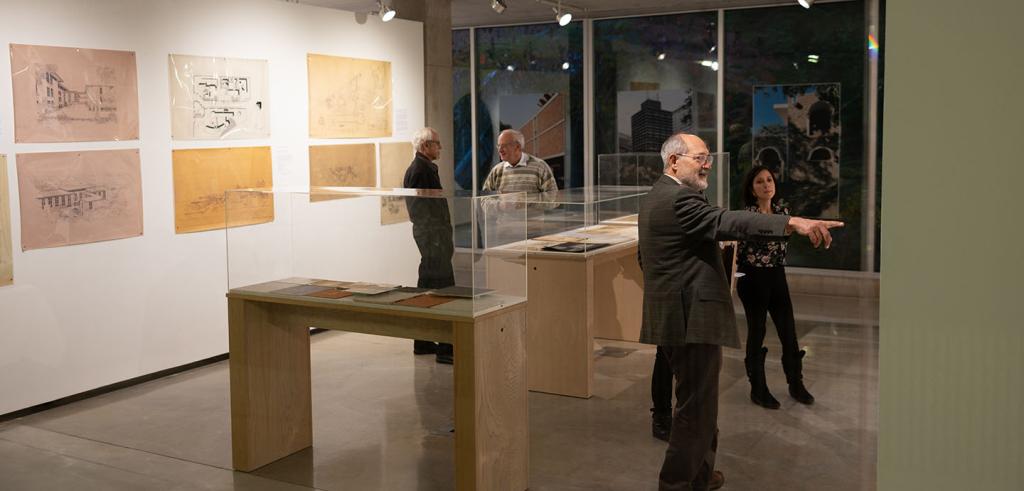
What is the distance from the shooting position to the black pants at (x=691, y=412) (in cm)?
409

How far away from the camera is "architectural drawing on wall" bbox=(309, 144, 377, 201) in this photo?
8258 mm

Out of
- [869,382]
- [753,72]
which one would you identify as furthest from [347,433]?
[753,72]

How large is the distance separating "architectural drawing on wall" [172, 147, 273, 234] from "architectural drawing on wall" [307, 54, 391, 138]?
795 mm

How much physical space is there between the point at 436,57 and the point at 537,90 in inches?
111

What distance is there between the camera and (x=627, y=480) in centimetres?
469

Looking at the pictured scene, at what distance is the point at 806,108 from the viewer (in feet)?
35.1

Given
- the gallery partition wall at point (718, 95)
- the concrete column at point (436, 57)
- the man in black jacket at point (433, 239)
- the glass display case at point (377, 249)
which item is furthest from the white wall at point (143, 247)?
the gallery partition wall at point (718, 95)

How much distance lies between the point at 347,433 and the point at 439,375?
4.47ft

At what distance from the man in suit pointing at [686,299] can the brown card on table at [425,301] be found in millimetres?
917

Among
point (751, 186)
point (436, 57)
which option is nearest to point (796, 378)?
point (751, 186)

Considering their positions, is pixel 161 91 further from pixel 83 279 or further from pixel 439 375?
pixel 439 375

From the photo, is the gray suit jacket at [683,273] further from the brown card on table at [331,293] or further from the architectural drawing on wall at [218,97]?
the architectural drawing on wall at [218,97]

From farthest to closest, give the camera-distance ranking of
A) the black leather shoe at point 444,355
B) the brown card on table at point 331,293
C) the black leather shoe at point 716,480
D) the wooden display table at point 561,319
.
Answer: the black leather shoe at point 444,355 → the wooden display table at point 561,319 → the brown card on table at point 331,293 → the black leather shoe at point 716,480

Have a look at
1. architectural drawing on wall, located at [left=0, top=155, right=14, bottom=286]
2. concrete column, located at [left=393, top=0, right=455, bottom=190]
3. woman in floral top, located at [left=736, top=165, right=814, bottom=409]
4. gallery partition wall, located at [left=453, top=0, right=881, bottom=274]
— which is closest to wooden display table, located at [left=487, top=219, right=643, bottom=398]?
woman in floral top, located at [left=736, top=165, right=814, bottom=409]
